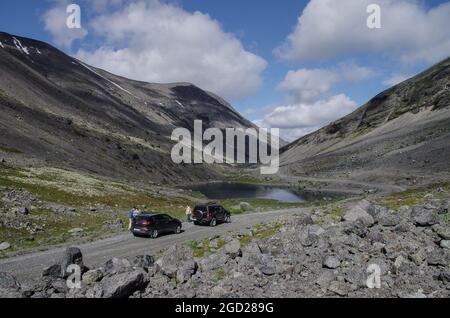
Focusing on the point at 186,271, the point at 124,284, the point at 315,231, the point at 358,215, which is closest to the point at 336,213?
the point at 358,215

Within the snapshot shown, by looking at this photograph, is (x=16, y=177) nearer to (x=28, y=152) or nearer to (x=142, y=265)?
(x=28, y=152)

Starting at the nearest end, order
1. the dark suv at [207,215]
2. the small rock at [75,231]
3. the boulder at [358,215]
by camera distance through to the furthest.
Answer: the boulder at [358,215] → the small rock at [75,231] → the dark suv at [207,215]

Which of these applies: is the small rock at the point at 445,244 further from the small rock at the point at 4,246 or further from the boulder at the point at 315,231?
the small rock at the point at 4,246

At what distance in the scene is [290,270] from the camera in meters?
19.2

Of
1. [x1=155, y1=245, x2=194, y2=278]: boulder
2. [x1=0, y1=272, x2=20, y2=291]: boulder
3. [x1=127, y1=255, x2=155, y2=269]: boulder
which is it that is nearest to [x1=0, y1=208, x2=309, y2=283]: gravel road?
[x1=0, y1=272, x2=20, y2=291]: boulder

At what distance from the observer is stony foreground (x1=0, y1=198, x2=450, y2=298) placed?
17078 mm

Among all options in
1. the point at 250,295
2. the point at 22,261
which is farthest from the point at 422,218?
the point at 22,261

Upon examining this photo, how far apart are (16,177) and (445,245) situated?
67099mm

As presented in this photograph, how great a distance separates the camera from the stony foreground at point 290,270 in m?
17.1

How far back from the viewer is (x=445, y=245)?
21.1m

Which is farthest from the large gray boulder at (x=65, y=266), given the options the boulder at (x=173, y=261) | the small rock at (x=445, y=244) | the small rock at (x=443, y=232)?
the small rock at (x=443, y=232)

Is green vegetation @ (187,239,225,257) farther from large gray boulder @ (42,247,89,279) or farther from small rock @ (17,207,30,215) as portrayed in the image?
small rock @ (17,207,30,215)

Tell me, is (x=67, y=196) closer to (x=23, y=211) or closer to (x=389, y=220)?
(x=23, y=211)

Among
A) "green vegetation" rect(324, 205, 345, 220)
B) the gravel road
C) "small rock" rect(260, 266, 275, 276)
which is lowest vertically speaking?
the gravel road
